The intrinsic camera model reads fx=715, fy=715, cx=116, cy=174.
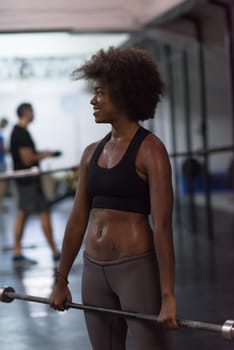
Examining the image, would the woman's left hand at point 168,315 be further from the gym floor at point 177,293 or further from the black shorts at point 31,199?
the black shorts at point 31,199

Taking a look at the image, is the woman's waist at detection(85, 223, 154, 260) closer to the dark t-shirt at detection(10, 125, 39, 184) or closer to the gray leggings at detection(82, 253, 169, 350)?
the gray leggings at detection(82, 253, 169, 350)

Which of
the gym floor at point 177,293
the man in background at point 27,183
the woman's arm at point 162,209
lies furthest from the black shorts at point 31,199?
the woman's arm at point 162,209

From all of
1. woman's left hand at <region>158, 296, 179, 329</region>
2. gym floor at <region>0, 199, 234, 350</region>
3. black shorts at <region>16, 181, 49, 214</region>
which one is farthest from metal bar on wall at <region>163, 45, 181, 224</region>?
woman's left hand at <region>158, 296, 179, 329</region>

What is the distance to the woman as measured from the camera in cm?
208

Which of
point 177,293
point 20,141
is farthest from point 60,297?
point 20,141

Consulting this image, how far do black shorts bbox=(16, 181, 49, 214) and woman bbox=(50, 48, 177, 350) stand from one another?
146 inches

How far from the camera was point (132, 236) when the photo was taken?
6.98ft

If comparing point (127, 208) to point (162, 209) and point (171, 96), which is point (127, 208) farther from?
point (171, 96)

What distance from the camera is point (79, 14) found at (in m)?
6.88

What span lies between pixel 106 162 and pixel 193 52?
567cm

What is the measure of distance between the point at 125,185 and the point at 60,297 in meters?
0.44

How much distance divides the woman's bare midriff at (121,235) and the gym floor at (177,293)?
0.51 m

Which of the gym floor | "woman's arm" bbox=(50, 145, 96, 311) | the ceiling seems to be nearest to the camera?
"woman's arm" bbox=(50, 145, 96, 311)

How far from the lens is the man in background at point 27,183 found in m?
5.86
